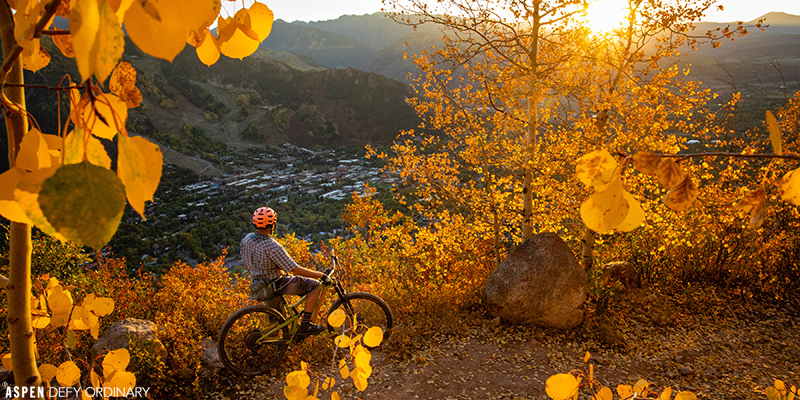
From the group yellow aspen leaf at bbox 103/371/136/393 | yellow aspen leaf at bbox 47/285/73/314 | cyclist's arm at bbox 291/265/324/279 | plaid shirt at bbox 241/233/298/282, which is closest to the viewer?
yellow aspen leaf at bbox 103/371/136/393

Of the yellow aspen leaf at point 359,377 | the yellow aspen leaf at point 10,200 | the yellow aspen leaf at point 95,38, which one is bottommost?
the yellow aspen leaf at point 359,377

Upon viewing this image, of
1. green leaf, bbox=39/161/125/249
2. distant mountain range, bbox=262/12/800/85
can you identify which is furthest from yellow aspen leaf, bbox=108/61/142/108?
distant mountain range, bbox=262/12/800/85

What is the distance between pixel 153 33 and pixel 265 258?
2967 millimetres

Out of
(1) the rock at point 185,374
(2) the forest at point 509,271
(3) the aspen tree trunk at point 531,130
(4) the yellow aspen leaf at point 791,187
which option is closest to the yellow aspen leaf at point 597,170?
(2) the forest at point 509,271

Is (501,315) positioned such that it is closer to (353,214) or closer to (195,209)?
(353,214)

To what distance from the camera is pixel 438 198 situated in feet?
15.5

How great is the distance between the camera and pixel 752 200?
0.62m

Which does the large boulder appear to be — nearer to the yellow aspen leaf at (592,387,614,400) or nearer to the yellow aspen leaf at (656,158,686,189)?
the yellow aspen leaf at (592,387,614,400)

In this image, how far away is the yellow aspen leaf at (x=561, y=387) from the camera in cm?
61

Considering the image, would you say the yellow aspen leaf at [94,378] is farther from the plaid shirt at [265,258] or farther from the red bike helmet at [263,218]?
the red bike helmet at [263,218]

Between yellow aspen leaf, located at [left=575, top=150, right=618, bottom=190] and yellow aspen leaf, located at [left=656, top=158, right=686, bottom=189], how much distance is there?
0.11m

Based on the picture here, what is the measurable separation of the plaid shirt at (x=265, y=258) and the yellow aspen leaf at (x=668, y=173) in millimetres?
2829

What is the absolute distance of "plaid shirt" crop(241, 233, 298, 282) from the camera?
2979mm

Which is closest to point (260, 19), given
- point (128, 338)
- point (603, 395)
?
point (603, 395)
